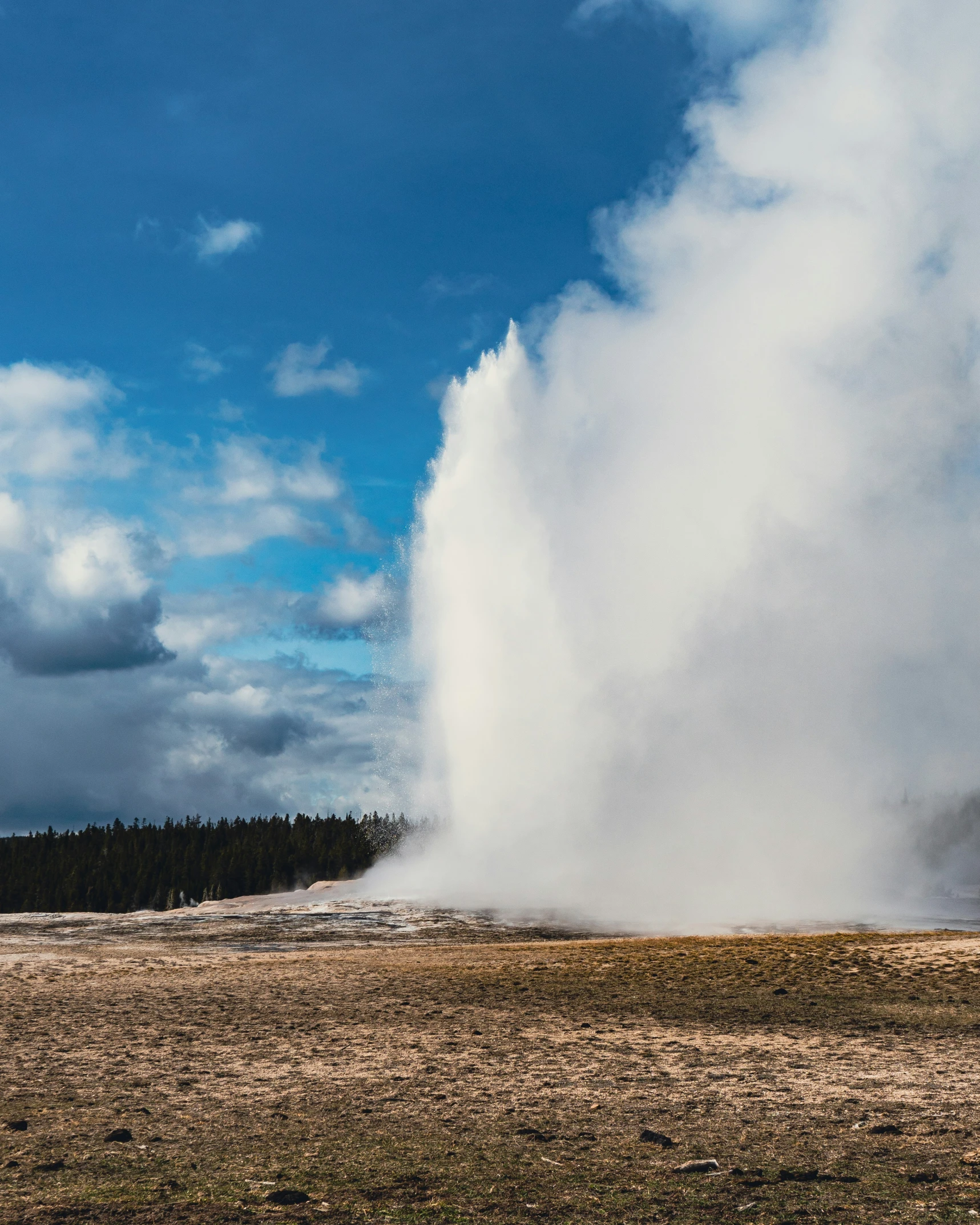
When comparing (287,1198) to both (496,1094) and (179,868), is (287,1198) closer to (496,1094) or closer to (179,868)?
(496,1094)

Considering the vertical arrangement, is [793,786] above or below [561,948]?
above

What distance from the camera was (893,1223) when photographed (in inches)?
310

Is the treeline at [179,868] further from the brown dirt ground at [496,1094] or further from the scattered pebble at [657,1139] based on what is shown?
the scattered pebble at [657,1139]

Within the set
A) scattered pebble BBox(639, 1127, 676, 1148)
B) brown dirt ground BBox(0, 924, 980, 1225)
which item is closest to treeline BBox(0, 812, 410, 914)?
brown dirt ground BBox(0, 924, 980, 1225)

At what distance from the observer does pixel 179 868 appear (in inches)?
5468

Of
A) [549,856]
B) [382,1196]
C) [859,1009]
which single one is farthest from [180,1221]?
[549,856]

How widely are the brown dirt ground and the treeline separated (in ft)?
324

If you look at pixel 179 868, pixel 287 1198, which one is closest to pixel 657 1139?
pixel 287 1198

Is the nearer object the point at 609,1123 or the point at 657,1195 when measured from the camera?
the point at 657,1195

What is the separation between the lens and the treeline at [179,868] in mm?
131125

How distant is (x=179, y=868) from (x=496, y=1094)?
13566cm

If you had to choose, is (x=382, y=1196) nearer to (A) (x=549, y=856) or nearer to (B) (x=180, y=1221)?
(B) (x=180, y=1221)

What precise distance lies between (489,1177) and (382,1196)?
4.07 feet

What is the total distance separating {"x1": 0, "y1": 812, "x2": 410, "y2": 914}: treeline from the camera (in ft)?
430
